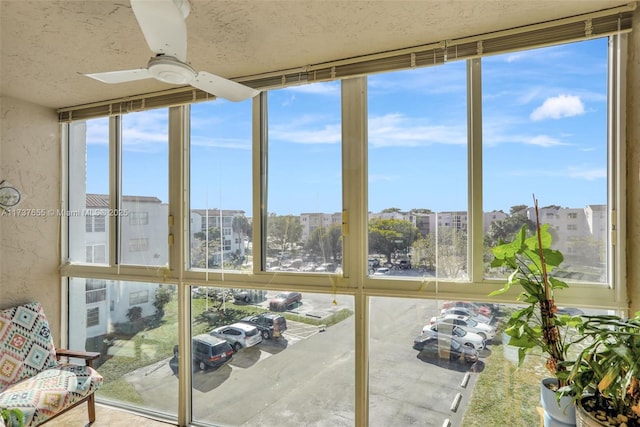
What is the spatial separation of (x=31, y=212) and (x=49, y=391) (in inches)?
64.7

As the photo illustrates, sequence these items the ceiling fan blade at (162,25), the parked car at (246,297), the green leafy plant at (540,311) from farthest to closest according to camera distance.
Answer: the parked car at (246,297) → the green leafy plant at (540,311) → the ceiling fan blade at (162,25)

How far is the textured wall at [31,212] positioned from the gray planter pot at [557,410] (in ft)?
12.8

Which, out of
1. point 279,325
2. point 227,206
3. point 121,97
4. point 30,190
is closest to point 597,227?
point 279,325

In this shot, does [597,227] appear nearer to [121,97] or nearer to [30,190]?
[121,97]

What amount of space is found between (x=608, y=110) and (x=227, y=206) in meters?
2.47

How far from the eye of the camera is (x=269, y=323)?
2.46 meters

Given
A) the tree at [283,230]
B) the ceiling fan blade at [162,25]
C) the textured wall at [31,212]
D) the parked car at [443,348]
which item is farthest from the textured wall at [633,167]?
the textured wall at [31,212]

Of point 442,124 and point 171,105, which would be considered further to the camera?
point 171,105

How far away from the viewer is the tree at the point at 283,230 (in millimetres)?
2402

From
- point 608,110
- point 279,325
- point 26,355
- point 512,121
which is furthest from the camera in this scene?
point 26,355

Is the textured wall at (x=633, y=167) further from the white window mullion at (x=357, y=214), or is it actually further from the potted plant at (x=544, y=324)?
the white window mullion at (x=357, y=214)

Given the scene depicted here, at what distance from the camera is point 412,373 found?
211 cm

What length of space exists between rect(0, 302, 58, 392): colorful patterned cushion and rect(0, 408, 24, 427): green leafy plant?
754 millimetres

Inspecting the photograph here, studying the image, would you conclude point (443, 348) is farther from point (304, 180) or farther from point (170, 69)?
point (170, 69)
